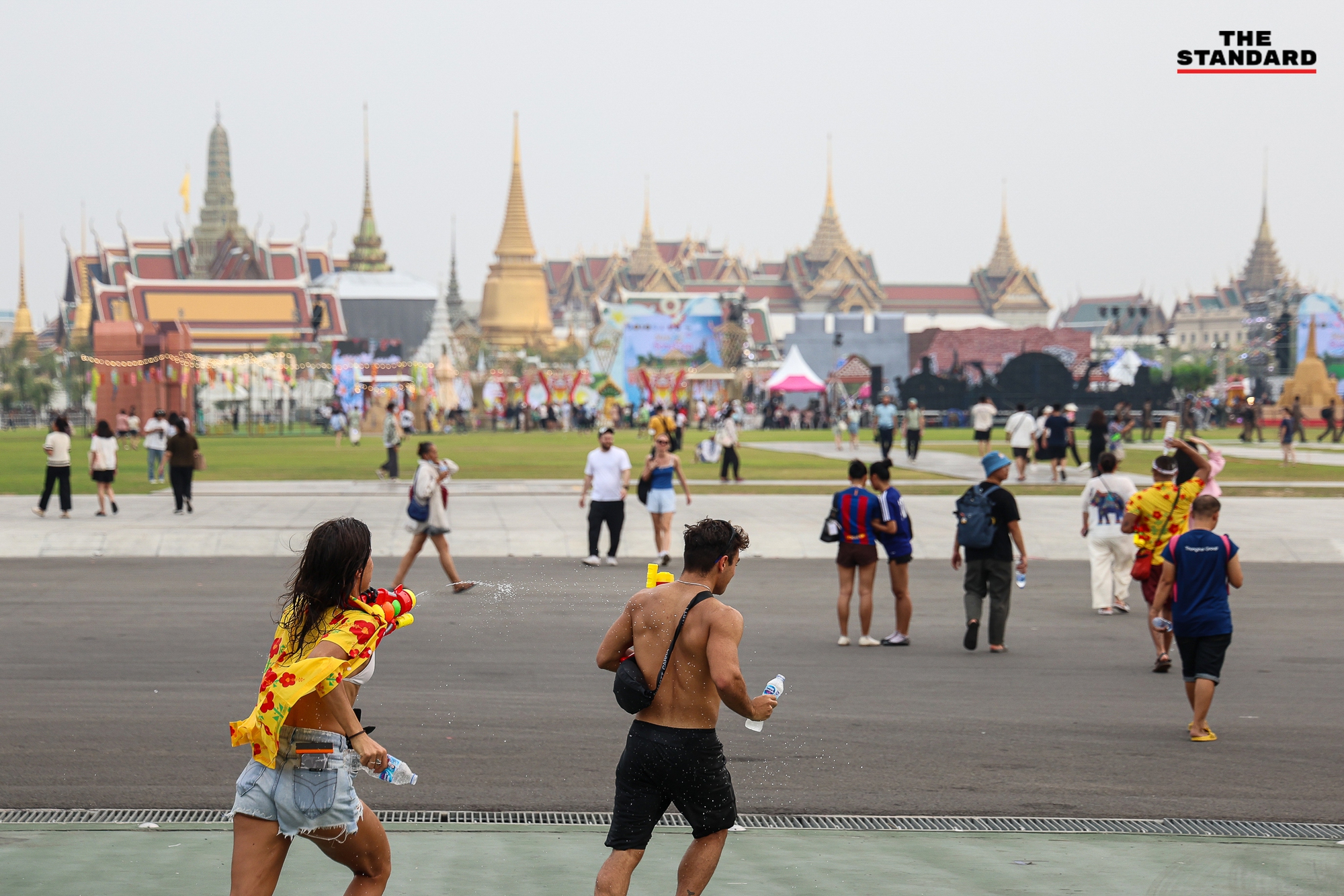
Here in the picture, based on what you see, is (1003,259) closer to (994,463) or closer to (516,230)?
(516,230)

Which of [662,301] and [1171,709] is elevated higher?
[662,301]

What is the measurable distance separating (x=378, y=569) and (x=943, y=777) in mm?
8979

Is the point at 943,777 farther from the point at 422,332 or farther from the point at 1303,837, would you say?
the point at 422,332

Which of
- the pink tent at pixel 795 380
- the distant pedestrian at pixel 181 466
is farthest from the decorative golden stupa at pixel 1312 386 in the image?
the distant pedestrian at pixel 181 466

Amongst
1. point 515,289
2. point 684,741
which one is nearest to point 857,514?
point 684,741

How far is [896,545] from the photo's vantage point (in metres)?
10.8

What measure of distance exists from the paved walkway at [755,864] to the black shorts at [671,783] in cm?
82

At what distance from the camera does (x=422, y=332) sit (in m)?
140

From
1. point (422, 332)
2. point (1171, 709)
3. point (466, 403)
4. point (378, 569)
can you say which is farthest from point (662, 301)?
point (1171, 709)

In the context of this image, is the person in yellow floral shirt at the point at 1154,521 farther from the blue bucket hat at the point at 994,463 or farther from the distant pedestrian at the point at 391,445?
the distant pedestrian at the point at 391,445

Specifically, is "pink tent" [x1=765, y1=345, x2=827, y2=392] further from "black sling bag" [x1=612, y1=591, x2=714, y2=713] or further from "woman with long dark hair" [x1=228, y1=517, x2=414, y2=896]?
"woman with long dark hair" [x1=228, y1=517, x2=414, y2=896]

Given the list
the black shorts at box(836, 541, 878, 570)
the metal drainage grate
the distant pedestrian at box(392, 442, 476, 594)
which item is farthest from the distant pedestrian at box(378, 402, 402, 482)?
the metal drainage grate

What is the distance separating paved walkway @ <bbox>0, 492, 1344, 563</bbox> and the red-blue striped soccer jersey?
19.8 ft

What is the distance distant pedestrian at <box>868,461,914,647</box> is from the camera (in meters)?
10.8
